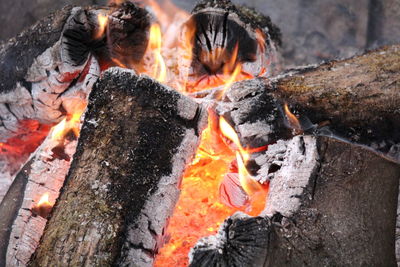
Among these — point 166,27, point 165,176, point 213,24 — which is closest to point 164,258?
point 165,176

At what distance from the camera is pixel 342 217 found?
1.20 meters

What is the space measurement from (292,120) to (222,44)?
0.69 meters

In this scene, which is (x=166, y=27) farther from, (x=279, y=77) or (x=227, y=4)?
(x=279, y=77)

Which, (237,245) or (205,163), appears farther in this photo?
(205,163)

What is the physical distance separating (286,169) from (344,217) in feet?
0.73

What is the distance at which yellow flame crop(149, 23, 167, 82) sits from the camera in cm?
198

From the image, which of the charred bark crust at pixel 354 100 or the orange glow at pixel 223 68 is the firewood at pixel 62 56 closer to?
the orange glow at pixel 223 68

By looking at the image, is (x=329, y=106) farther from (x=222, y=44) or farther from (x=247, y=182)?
(x=222, y=44)

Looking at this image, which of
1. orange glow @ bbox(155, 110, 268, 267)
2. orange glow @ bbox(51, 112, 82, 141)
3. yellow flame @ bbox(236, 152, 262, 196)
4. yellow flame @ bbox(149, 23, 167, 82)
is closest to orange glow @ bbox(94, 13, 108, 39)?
yellow flame @ bbox(149, 23, 167, 82)

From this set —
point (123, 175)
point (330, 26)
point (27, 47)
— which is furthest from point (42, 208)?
point (330, 26)

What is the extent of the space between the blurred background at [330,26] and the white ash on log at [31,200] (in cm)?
126

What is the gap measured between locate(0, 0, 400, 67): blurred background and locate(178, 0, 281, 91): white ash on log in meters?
0.65

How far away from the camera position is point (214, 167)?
5.77ft

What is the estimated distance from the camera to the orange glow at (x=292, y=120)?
1.43 metres
